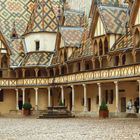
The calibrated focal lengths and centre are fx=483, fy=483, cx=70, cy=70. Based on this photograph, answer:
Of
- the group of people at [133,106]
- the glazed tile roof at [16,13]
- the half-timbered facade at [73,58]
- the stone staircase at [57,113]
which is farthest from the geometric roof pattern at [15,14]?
the group of people at [133,106]

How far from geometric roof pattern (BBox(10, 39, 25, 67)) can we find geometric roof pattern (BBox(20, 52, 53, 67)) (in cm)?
86

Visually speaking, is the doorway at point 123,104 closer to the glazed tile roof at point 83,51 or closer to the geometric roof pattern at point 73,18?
the glazed tile roof at point 83,51

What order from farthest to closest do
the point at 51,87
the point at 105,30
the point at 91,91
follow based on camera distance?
the point at 51,87, the point at 91,91, the point at 105,30

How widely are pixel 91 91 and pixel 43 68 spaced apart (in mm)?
9874

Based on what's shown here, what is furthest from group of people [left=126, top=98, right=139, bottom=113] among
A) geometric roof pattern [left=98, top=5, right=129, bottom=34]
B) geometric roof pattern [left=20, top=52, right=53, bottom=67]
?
geometric roof pattern [left=20, top=52, right=53, bottom=67]

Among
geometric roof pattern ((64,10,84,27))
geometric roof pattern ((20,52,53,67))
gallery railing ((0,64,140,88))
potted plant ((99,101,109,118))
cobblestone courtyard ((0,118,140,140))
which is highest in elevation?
geometric roof pattern ((64,10,84,27))

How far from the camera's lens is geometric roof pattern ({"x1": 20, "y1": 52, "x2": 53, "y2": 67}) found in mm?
59188

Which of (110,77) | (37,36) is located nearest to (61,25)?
(37,36)

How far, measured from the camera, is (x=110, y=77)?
42469mm

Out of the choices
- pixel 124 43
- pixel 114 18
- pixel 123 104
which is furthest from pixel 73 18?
pixel 123 104

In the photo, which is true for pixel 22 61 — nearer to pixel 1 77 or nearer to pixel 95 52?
pixel 1 77

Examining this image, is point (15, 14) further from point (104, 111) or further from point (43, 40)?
point (104, 111)

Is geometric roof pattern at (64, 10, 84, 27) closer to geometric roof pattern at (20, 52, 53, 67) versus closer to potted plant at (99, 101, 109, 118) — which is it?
geometric roof pattern at (20, 52, 53, 67)

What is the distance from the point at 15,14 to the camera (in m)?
66.3
